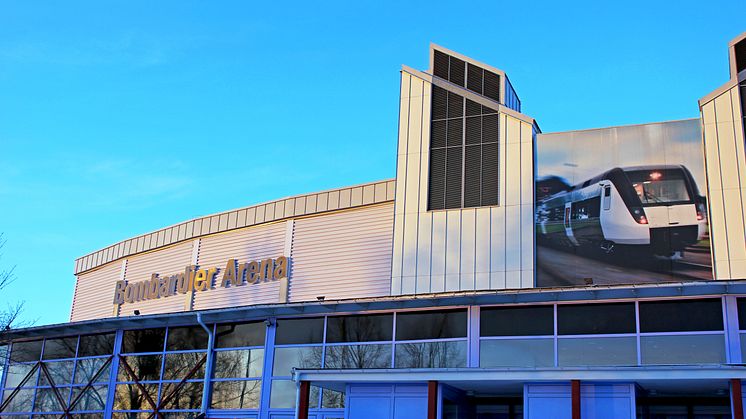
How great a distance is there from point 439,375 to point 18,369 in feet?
48.4

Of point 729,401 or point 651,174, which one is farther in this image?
point 651,174

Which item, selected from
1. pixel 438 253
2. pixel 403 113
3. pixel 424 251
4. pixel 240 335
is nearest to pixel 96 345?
pixel 240 335

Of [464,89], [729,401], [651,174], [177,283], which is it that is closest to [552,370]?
[729,401]

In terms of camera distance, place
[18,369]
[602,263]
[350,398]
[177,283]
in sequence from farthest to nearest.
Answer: [177,283], [18,369], [602,263], [350,398]

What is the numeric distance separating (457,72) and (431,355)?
8.85 meters

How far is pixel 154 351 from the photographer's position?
69.5 ft

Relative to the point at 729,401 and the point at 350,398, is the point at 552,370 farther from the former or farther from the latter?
the point at 350,398

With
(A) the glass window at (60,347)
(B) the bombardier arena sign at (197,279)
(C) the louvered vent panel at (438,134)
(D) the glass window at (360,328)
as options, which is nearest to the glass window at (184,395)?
(D) the glass window at (360,328)

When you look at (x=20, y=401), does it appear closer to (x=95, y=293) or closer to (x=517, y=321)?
(x=95, y=293)

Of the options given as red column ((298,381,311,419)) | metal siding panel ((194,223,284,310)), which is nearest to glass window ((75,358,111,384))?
metal siding panel ((194,223,284,310))

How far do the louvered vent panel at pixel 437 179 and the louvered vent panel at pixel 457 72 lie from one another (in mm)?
2140

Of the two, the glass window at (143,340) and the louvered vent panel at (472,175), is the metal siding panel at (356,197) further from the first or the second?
the glass window at (143,340)

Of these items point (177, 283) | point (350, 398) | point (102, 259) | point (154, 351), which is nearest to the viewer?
point (350, 398)

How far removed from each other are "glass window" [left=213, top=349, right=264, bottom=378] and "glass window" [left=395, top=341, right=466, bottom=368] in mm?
3674
